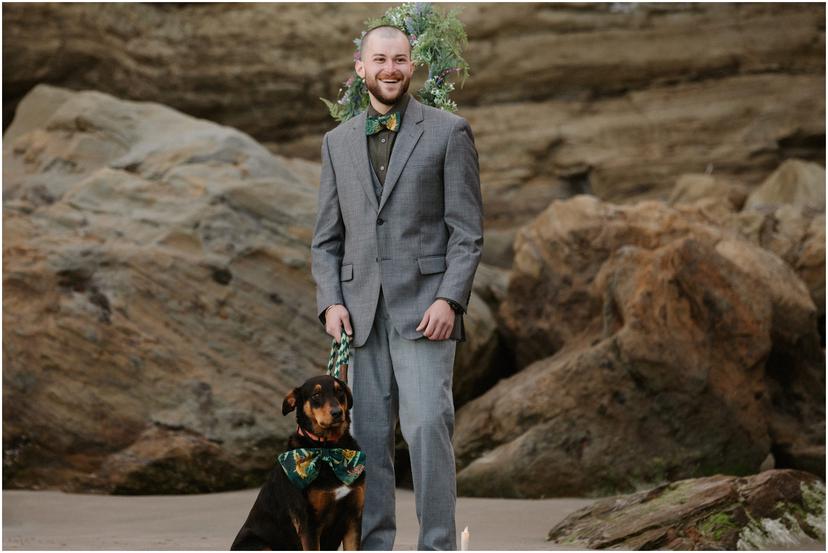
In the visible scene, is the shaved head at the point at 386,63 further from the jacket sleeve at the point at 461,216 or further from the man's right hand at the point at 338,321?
the man's right hand at the point at 338,321

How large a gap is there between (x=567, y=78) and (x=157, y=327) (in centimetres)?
817

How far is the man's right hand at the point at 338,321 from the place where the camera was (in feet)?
15.2

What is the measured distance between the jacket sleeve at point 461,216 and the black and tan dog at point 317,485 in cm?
61

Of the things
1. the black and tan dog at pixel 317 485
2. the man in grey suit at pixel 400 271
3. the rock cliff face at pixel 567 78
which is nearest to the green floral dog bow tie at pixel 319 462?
the black and tan dog at pixel 317 485

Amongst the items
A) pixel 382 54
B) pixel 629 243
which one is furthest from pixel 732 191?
pixel 382 54

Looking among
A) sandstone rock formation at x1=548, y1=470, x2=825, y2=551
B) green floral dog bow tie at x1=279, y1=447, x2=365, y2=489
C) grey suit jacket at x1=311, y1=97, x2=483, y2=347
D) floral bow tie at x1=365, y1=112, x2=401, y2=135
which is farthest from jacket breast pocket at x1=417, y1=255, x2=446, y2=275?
sandstone rock formation at x1=548, y1=470, x2=825, y2=551

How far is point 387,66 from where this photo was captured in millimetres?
4680

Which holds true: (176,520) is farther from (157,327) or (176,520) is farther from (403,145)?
(403,145)

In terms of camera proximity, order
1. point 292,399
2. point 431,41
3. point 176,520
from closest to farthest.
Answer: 1. point 292,399
2. point 431,41
3. point 176,520

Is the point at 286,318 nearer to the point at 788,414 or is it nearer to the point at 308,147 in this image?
the point at 788,414

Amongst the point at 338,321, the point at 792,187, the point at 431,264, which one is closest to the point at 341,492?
the point at 338,321

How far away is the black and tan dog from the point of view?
415 cm

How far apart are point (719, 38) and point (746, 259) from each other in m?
6.63

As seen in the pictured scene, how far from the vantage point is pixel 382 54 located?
4664 mm
